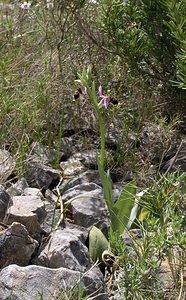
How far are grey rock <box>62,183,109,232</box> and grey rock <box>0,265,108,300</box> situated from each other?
74cm

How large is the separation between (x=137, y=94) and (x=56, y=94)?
57 centimetres

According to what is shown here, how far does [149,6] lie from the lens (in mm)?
4676

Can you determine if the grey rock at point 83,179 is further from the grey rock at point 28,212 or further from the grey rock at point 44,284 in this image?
the grey rock at point 44,284

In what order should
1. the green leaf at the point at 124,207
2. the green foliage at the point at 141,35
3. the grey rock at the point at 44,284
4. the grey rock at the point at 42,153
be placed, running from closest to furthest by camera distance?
1. the grey rock at the point at 44,284
2. the green leaf at the point at 124,207
3. the grey rock at the point at 42,153
4. the green foliage at the point at 141,35

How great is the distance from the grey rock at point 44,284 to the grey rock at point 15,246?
0.83ft

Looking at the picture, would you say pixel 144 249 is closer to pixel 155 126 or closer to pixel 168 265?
pixel 168 265

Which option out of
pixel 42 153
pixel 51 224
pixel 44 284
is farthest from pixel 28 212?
pixel 42 153

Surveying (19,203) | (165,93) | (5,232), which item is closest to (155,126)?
(165,93)

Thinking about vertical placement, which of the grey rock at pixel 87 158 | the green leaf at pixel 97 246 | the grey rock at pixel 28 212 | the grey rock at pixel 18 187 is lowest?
the grey rock at pixel 87 158

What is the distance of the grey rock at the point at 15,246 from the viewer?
3092 millimetres

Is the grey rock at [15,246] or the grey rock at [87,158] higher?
the grey rock at [15,246]

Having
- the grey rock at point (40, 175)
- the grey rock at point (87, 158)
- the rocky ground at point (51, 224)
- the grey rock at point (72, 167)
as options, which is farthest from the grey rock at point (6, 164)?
the grey rock at point (87, 158)

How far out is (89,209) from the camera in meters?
3.68

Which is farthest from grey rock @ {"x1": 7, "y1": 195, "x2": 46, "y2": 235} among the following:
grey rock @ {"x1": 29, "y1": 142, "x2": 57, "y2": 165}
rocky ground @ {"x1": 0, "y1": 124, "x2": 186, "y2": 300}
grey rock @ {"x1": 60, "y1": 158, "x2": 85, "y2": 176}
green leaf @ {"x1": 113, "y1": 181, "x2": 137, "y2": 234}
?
grey rock @ {"x1": 60, "y1": 158, "x2": 85, "y2": 176}
